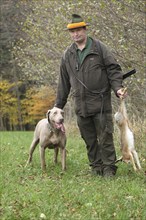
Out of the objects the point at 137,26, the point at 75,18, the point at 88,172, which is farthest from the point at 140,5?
the point at 88,172

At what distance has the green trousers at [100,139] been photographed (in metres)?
7.17

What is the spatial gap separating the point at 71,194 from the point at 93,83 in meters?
1.91

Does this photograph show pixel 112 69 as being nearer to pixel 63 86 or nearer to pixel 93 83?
pixel 93 83

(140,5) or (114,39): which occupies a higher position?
(140,5)

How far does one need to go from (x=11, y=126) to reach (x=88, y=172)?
3803 centimetres

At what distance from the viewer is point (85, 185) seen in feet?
21.7

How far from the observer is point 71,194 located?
600cm

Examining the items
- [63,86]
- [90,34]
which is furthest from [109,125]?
[90,34]

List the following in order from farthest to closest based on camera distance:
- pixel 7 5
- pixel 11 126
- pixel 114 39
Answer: pixel 11 126, pixel 7 5, pixel 114 39

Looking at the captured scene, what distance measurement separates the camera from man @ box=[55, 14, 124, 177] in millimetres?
6984

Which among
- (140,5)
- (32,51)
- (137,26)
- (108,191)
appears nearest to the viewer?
(108,191)

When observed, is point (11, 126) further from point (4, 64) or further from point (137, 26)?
point (137, 26)

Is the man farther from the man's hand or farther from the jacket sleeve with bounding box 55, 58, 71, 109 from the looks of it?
the jacket sleeve with bounding box 55, 58, 71, 109

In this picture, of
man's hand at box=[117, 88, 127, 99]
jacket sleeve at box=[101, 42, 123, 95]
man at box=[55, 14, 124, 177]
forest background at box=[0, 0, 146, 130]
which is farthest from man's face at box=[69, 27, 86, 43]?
forest background at box=[0, 0, 146, 130]
